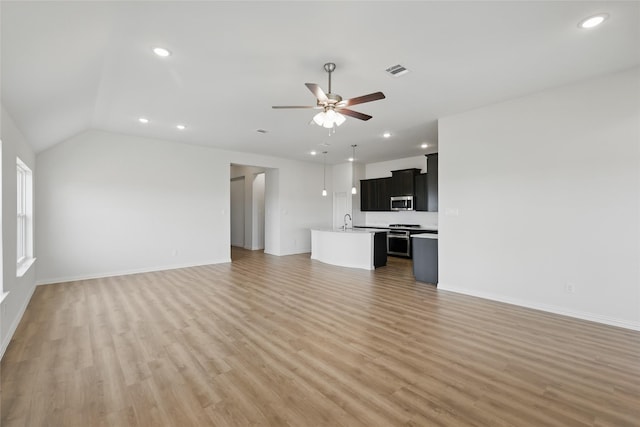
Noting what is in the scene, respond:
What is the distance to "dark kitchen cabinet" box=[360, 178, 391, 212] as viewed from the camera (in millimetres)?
8828

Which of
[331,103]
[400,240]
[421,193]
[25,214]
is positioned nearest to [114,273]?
[25,214]

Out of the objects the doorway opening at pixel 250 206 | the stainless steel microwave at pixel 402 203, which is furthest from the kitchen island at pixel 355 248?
the doorway opening at pixel 250 206

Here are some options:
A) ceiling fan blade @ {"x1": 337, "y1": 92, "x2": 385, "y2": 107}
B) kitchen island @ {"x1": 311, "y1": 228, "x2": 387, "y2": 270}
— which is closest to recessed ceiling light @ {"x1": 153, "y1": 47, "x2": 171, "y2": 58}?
ceiling fan blade @ {"x1": 337, "y1": 92, "x2": 385, "y2": 107}

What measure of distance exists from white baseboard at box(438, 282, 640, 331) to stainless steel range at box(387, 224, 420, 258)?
→ 10.6 feet

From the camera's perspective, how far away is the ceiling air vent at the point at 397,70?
311cm

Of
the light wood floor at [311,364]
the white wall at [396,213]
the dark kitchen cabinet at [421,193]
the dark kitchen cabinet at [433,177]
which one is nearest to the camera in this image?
the light wood floor at [311,364]

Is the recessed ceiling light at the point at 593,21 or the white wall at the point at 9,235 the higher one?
Result: the recessed ceiling light at the point at 593,21

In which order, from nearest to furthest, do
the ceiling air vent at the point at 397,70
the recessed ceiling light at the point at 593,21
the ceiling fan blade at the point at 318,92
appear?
the recessed ceiling light at the point at 593,21, the ceiling fan blade at the point at 318,92, the ceiling air vent at the point at 397,70

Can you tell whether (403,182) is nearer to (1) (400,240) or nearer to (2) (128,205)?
(1) (400,240)

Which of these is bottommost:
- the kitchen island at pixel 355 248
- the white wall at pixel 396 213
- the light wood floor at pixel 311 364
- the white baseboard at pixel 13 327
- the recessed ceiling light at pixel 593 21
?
the light wood floor at pixel 311 364

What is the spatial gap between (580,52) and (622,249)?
2.27 m

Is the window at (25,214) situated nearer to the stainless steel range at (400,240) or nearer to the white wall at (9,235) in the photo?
the white wall at (9,235)

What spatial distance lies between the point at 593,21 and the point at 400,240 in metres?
6.26

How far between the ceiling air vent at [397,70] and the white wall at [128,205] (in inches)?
206
